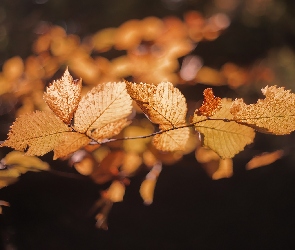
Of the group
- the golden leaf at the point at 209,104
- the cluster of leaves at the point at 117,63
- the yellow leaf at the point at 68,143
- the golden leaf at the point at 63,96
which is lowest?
the cluster of leaves at the point at 117,63

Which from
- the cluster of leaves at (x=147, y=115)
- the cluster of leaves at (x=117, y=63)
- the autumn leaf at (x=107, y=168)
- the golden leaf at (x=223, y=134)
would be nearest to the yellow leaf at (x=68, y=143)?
the cluster of leaves at (x=147, y=115)

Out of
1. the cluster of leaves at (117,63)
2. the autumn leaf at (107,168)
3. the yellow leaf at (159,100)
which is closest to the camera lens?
the yellow leaf at (159,100)

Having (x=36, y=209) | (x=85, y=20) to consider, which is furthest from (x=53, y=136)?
(x=85, y=20)

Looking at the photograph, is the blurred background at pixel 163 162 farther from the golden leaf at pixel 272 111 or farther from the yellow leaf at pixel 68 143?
the golden leaf at pixel 272 111

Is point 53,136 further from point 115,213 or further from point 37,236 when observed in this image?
point 115,213

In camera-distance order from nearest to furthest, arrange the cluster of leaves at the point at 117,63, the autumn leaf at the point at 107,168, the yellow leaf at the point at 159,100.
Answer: the yellow leaf at the point at 159,100
the autumn leaf at the point at 107,168
the cluster of leaves at the point at 117,63

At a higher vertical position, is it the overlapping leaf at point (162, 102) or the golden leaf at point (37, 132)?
the overlapping leaf at point (162, 102)
